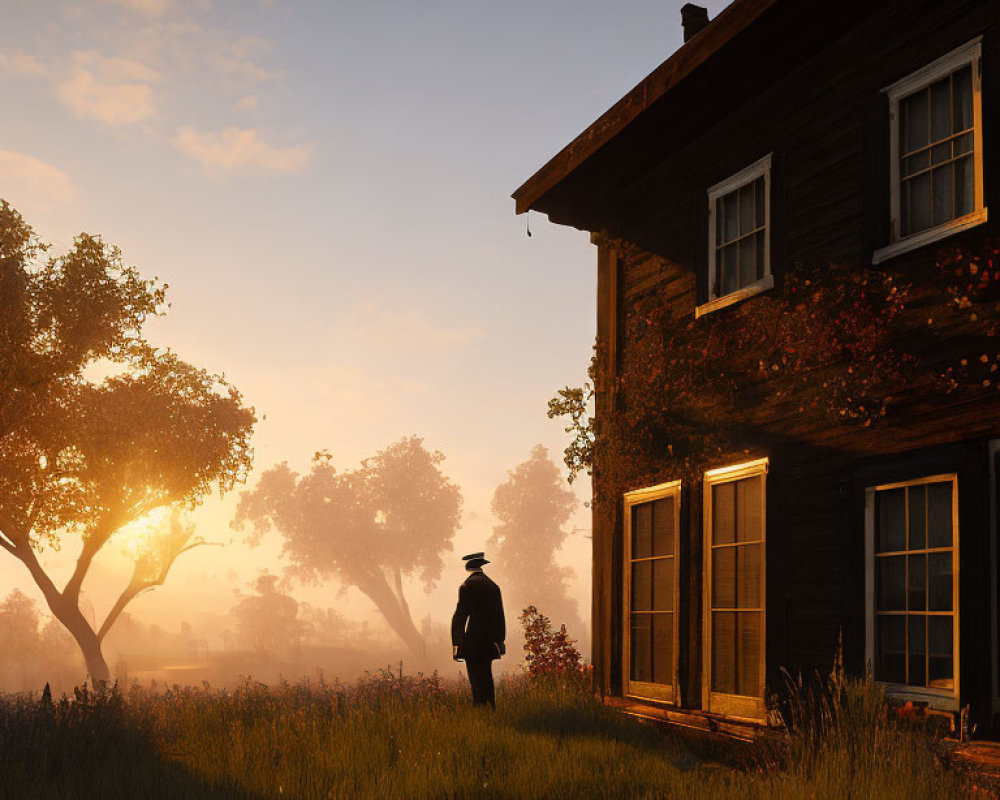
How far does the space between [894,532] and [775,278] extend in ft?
8.72

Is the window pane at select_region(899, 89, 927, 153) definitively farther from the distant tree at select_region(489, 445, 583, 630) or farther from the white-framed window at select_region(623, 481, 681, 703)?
the distant tree at select_region(489, 445, 583, 630)

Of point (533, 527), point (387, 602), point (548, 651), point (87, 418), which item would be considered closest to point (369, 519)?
point (387, 602)

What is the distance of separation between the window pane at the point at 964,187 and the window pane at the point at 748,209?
2.52m

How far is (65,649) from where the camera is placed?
154ft

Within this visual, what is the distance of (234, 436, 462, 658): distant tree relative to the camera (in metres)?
56.8

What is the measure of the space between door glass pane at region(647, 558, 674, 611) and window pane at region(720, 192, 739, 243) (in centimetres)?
346

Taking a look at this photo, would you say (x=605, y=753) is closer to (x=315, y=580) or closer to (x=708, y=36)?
(x=708, y=36)

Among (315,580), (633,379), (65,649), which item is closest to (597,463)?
(633,379)

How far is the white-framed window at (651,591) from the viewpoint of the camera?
10883mm

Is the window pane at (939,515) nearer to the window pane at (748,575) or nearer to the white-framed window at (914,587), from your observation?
the white-framed window at (914,587)

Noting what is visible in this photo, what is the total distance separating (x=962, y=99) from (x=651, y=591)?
5.95 meters

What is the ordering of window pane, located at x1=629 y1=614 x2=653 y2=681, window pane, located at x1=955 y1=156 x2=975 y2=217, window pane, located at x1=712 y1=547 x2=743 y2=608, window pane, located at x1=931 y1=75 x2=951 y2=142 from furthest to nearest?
window pane, located at x1=629 y1=614 x2=653 y2=681 → window pane, located at x1=712 y1=547 x2=743 y2=608 → window pane, located at x1=931 y1=75 x2=951 y2=142 → window pane, located at x1=955 y1=156 x2=975 y2=217

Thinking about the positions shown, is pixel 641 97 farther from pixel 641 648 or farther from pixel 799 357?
pixel 641 648

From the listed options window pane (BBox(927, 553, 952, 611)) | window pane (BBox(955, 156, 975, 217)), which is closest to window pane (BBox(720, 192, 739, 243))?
window pane (BBox(955, 156, 975, 217))
